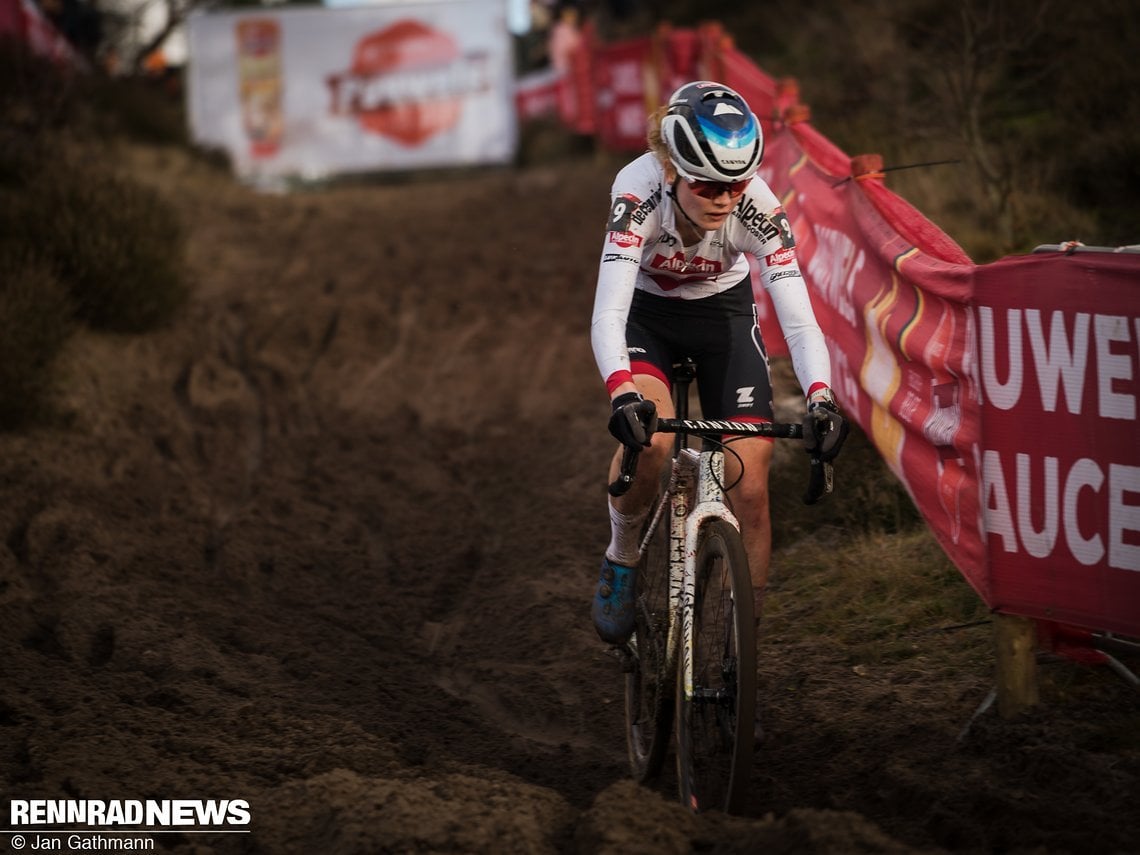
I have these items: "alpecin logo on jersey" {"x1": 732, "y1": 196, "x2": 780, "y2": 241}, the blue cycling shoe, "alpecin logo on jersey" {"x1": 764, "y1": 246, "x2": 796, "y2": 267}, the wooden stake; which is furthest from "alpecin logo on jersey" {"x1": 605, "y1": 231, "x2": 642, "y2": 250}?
the wooden stake

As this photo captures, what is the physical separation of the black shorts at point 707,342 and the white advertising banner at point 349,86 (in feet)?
49.0

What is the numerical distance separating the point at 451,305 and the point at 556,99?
10693mm


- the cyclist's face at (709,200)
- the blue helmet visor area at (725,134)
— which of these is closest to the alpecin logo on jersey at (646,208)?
the cyclist's face at (709,200)

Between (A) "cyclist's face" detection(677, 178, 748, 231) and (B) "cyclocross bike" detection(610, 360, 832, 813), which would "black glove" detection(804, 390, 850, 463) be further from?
(A) "cyclist's face" detection(677, 178, 748, 231)

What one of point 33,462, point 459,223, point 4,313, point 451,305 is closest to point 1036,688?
point 33,462

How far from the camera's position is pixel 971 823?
3.83 m

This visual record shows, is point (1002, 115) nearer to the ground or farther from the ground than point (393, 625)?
farther from the ground

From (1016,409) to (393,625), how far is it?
3.40 meters

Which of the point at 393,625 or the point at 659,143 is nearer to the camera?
the point at 659,143

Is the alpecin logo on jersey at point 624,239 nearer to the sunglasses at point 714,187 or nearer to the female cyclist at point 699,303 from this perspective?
the female cyclist at point 699,303

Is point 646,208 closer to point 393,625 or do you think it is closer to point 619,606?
point 619,606

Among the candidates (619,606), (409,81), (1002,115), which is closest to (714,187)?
(619,606)

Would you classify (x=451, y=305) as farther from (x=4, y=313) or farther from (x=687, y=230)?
(x=687, y=230)

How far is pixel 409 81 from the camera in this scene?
1908 cm
